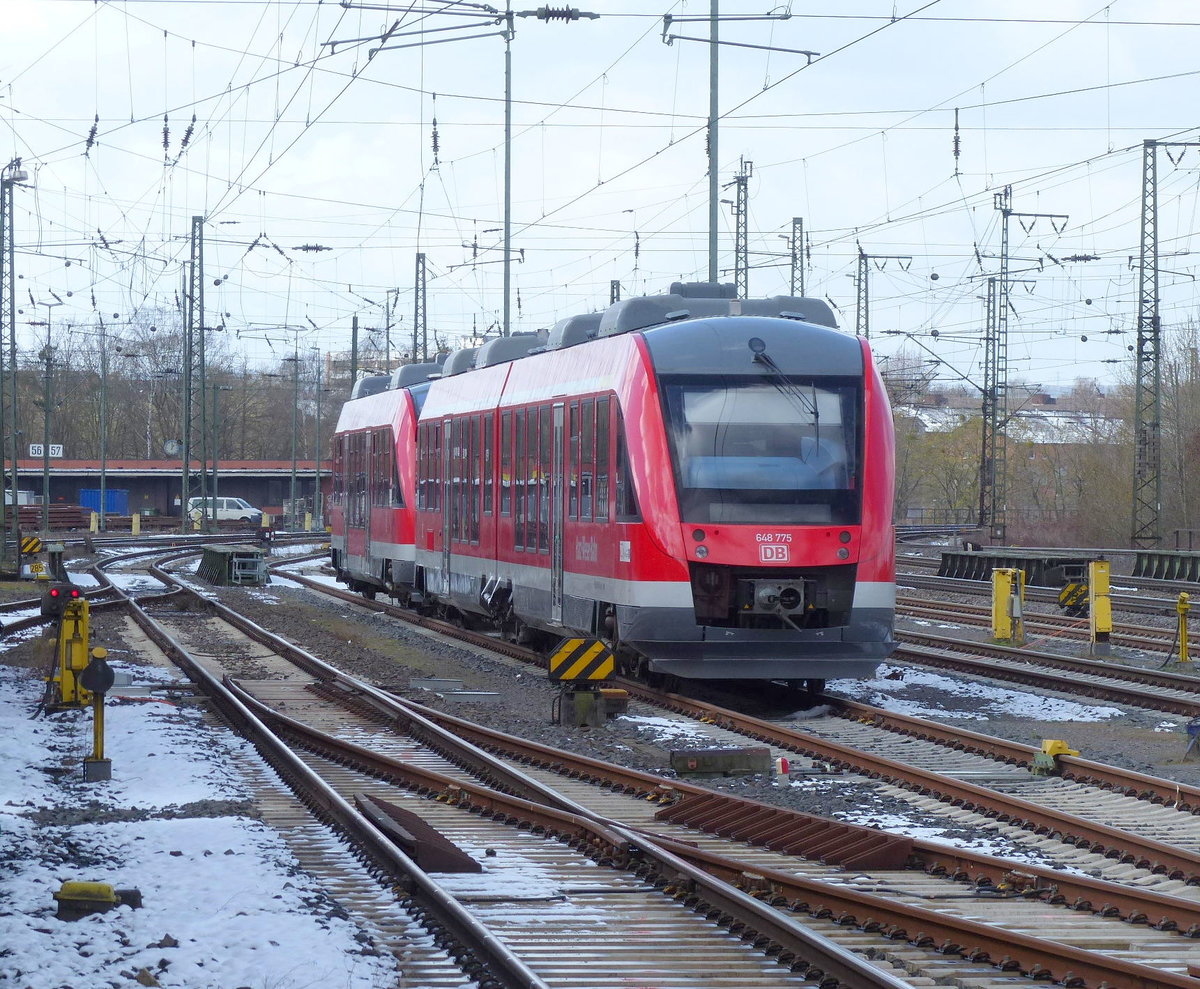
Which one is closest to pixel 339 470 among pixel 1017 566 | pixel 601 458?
pixel 1017 566

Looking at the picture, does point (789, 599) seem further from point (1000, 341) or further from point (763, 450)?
point (1000, 341)

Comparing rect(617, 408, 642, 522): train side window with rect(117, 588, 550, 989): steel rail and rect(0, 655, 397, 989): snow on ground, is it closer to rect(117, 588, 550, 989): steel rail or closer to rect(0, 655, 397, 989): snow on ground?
rect(117, 588, 550, 989): steel rail

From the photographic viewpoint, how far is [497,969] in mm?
6504

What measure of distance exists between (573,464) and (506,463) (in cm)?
321

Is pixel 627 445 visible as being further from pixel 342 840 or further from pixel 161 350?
pixel 161 350

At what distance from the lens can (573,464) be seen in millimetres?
17281

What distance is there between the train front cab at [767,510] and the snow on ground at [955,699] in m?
0.96

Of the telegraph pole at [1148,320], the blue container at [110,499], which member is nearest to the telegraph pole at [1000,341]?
the telegraph pole at [1148,320]

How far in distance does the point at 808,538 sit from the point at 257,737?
16.9ft

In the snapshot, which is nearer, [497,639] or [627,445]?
[627,445]

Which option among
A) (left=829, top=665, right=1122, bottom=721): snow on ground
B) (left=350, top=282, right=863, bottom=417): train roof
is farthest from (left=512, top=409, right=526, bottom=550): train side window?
(left=829, top=665, right=1122, bottom=721): snow on ground

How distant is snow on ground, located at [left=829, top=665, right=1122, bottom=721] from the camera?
603 inches

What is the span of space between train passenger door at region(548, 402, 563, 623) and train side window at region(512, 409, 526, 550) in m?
1.35

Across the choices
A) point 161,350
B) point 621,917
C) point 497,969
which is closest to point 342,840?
point 621,917
